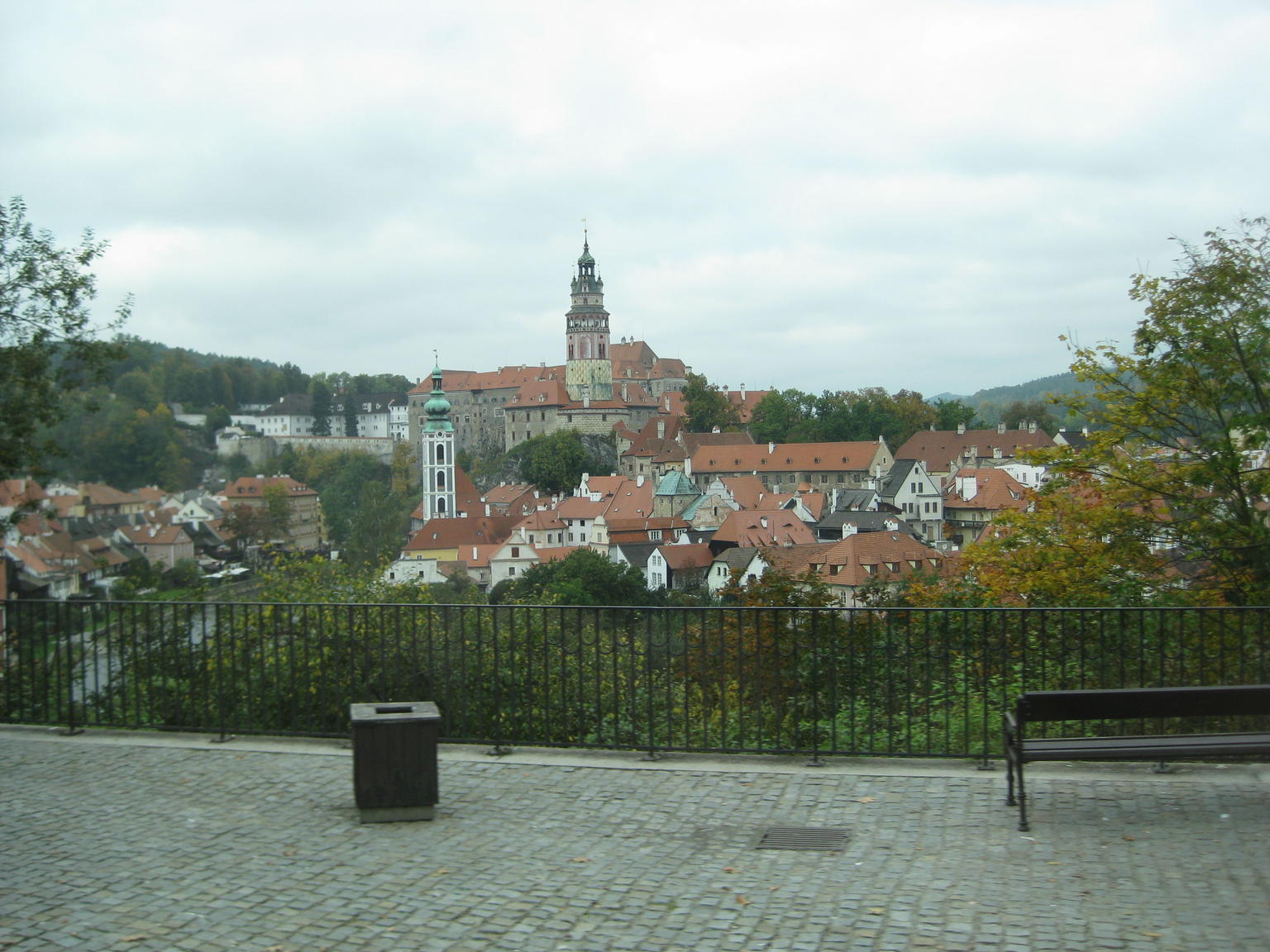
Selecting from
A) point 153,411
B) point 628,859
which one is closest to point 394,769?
point 628,859

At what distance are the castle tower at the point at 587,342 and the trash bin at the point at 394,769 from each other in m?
145

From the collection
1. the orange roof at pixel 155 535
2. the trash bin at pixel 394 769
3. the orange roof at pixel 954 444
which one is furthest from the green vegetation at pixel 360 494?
the trash bin at pixel 394 769

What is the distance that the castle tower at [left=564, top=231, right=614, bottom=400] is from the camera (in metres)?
154

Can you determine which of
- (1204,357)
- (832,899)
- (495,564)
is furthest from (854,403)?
(832,899)

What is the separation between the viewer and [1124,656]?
8680 millimetres

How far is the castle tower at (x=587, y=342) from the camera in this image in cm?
15412

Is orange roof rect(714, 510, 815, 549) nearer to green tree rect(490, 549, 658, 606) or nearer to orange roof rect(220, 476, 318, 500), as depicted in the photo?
green tree rect(490, 549, 658, 606)

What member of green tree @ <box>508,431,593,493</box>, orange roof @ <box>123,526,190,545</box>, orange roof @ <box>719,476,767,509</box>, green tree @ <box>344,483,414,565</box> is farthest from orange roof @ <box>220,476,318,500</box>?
orange roof @ <box>719,476,767,509</box>

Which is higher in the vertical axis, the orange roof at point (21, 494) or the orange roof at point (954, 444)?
the orange roof at point (954, 444)

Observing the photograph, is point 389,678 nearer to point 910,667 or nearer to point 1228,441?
point 910,667

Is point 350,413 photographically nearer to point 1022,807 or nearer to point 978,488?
point 978,488

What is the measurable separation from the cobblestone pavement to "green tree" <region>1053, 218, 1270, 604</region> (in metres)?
6.17

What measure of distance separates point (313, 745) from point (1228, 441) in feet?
35.2

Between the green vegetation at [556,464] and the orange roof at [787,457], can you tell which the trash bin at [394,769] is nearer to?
the orange roof at [787,457]
